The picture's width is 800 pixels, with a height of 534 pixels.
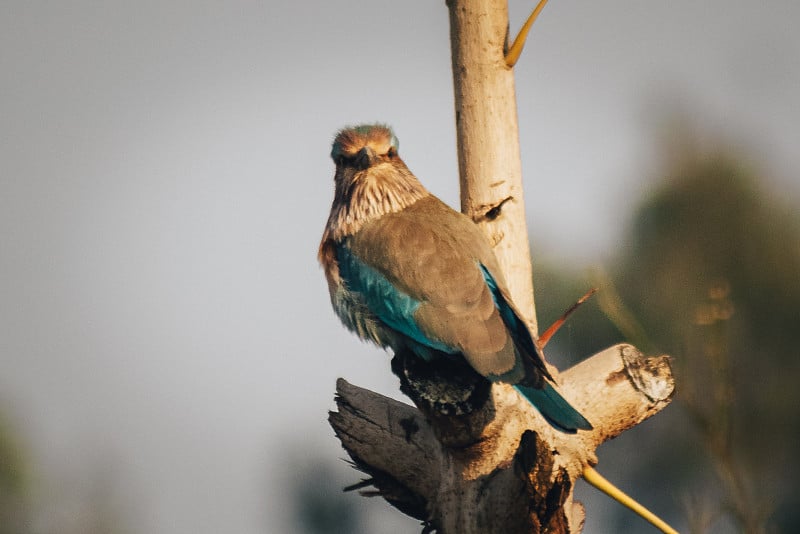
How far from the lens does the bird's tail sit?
3.65 m

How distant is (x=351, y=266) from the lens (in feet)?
15.3

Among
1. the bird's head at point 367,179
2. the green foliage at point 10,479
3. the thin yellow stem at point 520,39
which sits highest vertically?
the thin yellow stem at point 520,39

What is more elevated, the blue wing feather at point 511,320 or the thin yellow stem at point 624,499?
the blue wing feather at point 511,320

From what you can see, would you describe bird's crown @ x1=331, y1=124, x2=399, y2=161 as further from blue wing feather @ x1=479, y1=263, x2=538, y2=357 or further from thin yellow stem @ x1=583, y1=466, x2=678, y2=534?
thin yellow stem @ x1=583, y1=466, x2=678, y2=534

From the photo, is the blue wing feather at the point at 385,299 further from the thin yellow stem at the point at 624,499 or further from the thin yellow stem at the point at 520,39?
the thin yellow stem at the point at 520,39

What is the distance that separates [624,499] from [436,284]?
3.83 feet

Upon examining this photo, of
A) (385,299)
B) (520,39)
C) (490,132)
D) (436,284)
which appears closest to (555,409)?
(436,284)

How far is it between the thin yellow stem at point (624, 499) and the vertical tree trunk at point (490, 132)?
→ 692 mm

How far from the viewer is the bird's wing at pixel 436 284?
387 cm

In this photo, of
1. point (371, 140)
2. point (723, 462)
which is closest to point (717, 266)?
point (371, 140)

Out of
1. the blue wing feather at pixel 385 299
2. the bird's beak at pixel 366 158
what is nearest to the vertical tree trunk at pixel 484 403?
the blue wing feather at pixel 385 299

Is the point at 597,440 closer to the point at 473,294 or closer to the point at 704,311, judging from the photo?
the point at 473,294

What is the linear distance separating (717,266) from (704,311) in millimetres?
10691

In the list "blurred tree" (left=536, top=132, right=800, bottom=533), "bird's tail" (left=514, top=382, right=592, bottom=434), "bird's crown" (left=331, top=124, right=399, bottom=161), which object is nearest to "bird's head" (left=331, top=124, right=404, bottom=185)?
"bird's crown" (left=331, top=124, right=399, bottom=161)
